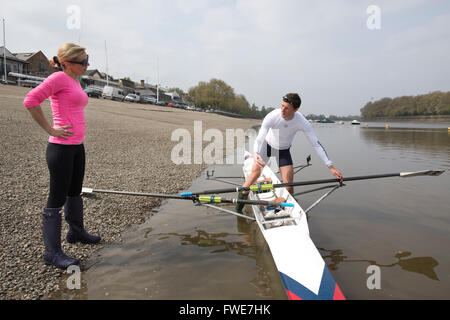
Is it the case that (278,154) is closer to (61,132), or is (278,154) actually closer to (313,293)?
(313,293)

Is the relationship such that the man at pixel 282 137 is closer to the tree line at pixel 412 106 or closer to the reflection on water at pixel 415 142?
the reflection on water at pixel 415 142

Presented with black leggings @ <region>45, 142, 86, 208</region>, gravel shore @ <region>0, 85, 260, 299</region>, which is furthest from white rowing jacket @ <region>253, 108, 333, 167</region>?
black leggings @ <region>45, 142, 86, 208</region>

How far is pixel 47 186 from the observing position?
6.57m

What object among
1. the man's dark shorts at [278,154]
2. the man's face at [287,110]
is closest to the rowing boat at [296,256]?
the man's dark shorts at [278,154]

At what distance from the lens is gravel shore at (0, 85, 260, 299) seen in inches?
145

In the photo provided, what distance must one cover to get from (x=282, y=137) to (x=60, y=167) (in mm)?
4539

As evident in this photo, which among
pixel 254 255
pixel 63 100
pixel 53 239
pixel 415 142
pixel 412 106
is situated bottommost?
pixel 254 255

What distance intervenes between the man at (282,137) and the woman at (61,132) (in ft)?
11.9

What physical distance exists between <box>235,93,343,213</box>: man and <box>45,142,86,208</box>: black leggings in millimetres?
3578

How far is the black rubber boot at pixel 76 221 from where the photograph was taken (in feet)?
13.6

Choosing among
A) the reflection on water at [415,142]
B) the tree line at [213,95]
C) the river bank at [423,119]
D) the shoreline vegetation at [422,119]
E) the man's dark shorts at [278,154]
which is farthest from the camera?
the shoreline vegetation at [422,119]

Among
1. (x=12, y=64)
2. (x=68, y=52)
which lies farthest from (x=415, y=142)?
(x=12, y=64)
